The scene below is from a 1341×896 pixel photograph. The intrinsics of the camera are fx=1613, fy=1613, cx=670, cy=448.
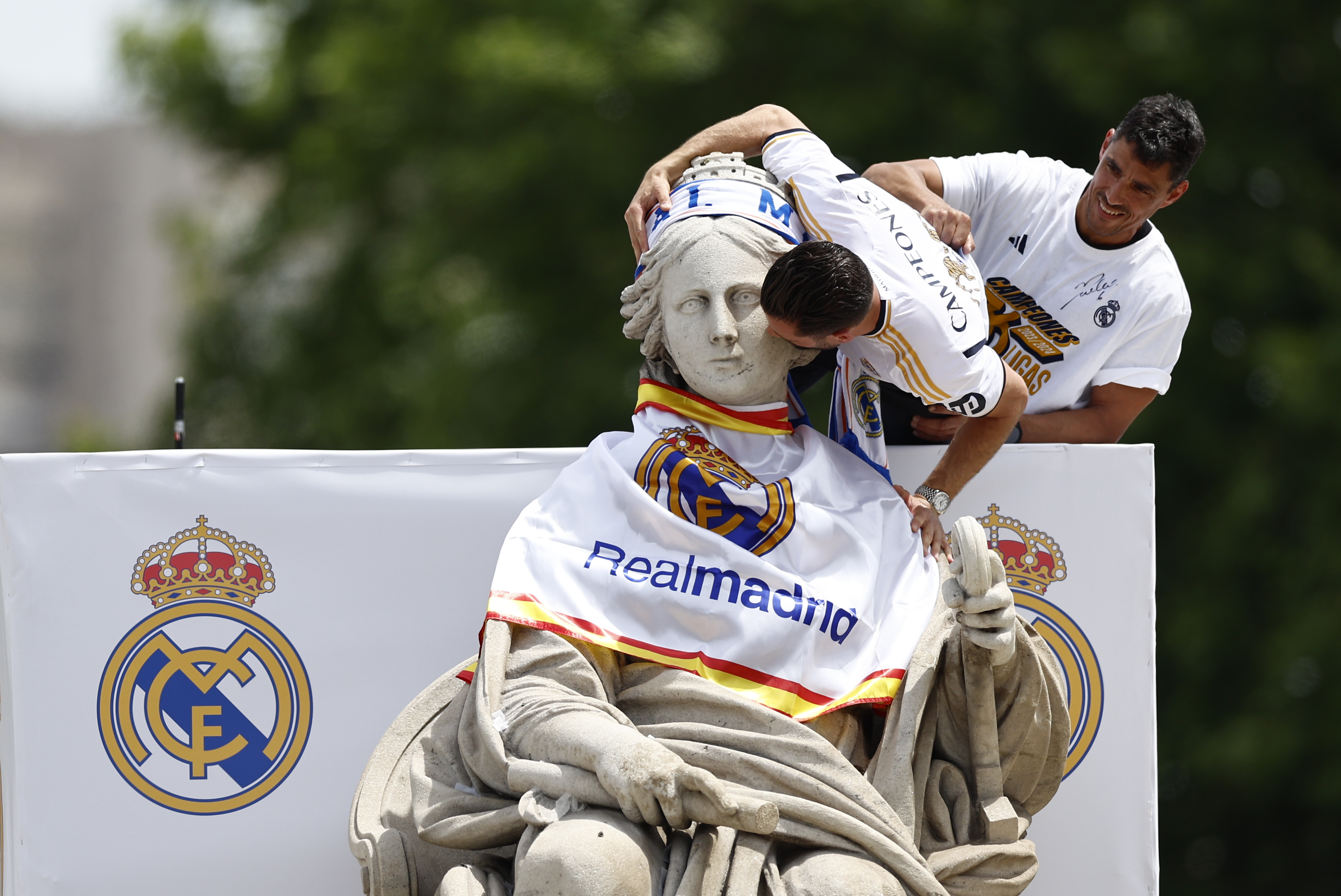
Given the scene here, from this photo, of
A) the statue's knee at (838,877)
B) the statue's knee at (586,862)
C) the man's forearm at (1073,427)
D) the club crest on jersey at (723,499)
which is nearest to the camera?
the statue's knee at (586,862)

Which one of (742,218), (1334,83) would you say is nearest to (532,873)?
(742,218)

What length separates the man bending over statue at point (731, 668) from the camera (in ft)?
10.4

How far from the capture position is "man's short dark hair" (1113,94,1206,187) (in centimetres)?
428

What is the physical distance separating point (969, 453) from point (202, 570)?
2045mm

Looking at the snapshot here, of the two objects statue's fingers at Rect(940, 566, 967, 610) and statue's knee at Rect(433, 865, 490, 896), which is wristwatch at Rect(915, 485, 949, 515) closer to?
statue's fingers at Rect(940, 566, 967, 610)

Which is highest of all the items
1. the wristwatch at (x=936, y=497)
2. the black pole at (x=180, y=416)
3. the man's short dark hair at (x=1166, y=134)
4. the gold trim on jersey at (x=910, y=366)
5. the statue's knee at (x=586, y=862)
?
the man's short dark hair at (x=1166, y=134)

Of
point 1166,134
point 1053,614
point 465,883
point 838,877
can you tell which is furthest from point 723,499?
point 1166,134

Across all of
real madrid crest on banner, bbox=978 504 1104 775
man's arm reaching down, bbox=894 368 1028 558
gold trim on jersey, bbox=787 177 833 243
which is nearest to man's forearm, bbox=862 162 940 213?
gold trim on jersey, bbox=787 177 833 243

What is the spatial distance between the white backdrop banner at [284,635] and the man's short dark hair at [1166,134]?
798mm

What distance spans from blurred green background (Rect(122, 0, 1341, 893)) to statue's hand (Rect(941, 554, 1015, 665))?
5.12 m

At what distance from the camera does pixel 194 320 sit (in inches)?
482

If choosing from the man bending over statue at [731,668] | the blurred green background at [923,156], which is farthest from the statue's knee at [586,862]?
the blurred green background at [923,156]

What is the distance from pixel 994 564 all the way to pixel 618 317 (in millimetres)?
6376

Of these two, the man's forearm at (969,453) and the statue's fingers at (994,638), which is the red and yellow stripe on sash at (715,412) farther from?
the statue's fingers at (994,638)
